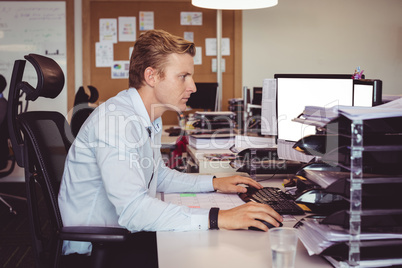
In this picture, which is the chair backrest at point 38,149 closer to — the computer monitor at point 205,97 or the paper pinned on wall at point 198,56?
the computer monitor at point 205,97

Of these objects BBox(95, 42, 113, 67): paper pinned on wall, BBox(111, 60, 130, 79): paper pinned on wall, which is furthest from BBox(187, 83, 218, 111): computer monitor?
BBox(95, 42, 113, 67): paper pinned on wall

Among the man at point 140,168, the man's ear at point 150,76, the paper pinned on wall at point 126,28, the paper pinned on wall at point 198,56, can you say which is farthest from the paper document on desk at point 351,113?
the paper pinned on wall at point 126,28

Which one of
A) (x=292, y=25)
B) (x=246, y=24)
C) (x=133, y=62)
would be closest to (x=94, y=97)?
(x=246, y=24)

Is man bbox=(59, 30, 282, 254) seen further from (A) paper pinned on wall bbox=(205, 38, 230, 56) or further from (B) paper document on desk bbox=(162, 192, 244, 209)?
(A) paper pinned on wall bbox=(205, 38, 230, 56)

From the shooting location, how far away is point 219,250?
111cm

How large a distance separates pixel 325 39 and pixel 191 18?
170 cm

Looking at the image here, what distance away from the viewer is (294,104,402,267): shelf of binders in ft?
3.10

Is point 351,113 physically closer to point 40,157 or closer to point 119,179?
point 119,179

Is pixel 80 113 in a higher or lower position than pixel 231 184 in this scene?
higher

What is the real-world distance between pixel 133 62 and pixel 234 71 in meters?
4.01

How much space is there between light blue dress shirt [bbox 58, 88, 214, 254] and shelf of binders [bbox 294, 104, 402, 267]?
16.2 inches

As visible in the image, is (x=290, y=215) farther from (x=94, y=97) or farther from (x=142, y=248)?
(x=94, y=97)

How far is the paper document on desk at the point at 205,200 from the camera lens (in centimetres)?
154

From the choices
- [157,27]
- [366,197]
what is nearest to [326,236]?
[366,197]
